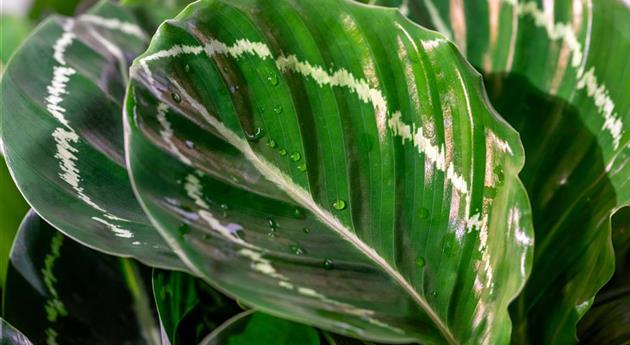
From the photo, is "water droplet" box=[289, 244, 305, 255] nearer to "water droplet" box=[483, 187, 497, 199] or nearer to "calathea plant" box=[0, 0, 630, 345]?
"calathea plant" box=[0, 0, 630, 345]

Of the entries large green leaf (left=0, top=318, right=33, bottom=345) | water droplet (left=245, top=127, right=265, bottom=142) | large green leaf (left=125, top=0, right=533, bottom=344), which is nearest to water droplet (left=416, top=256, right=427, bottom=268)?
large green leaf (left=125, top=0, right=533, bottom=344)

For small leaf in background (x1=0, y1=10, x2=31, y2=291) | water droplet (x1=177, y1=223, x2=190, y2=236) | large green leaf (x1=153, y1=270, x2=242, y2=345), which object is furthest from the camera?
small leaf in background (x1=0, y1=10, x2=31, y2=291)

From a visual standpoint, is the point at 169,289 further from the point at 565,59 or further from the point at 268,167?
the point at 565,59

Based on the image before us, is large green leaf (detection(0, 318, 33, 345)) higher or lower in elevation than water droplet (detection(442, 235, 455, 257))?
lower

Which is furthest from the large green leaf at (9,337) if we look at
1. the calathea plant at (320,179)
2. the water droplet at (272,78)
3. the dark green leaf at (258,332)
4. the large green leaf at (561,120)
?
the large green leaf at (561,120)

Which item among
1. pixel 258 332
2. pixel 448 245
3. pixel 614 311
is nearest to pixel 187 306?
pixel 258 332

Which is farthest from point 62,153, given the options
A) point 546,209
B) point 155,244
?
point 546,209

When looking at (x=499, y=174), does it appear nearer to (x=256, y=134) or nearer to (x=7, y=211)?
(x=256, y=134)

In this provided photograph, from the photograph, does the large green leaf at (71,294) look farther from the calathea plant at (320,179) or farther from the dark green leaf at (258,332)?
the dark green leaf at (258,332)
